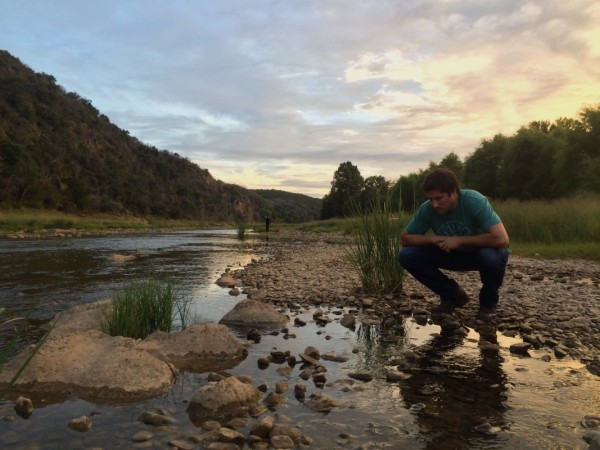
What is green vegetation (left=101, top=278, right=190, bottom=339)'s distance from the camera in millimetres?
4461

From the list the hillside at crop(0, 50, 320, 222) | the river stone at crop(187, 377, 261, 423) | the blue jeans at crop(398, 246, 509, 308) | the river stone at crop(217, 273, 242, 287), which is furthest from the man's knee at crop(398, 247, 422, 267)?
the hillside at crop(0, 50, 320, 222)

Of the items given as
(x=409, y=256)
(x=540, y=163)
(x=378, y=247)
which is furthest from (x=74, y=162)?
(x=409, y=256)

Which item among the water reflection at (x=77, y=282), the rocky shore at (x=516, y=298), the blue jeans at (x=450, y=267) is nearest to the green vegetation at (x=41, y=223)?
the water reflection at (x=77, y=282)

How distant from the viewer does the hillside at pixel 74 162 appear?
159ft

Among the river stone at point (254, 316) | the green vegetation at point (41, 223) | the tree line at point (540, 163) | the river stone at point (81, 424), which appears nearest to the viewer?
the river stone at point (81, 424)

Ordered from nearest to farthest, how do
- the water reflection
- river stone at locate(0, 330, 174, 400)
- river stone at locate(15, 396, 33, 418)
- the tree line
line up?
1. river stone at locate(15, 396, 33, 418)
2. river stone at locate(0, 330, 174, 400)
3. the water reflection
4. the tree line

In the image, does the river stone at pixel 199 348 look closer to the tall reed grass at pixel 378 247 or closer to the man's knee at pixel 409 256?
the man's knee at pixel 409 256

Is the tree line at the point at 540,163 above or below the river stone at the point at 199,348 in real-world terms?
above

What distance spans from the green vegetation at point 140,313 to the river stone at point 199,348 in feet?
1.10

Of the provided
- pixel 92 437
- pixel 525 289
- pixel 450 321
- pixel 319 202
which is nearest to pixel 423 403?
pixel 92 437

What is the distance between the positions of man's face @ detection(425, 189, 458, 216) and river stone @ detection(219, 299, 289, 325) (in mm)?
2227

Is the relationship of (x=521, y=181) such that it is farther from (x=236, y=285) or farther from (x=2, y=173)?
(x=2, y=173)

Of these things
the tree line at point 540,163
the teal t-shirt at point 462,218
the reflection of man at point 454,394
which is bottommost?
the reflection of man at point 454,394

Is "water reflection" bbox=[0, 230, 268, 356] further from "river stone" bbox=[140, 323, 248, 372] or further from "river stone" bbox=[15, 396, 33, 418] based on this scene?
"river stone" bbox=[140, 323, 248, 372]
